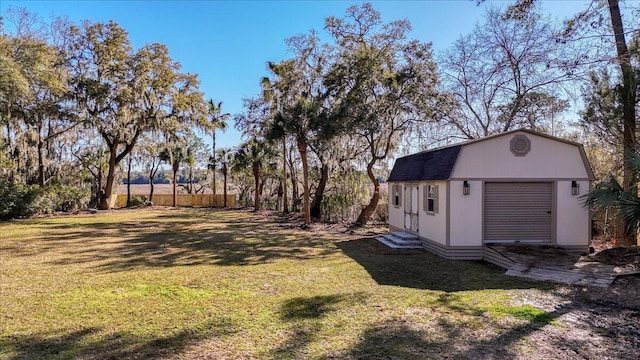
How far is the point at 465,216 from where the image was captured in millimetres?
8266

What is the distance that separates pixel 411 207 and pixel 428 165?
1.45 meters

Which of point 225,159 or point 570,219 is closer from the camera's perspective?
point 570,219

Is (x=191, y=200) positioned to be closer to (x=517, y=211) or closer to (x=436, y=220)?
(x=436, y=220)

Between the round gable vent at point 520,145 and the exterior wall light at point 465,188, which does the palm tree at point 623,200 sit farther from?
the exterior wall light at point 465,188

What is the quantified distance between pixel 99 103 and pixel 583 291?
2031cm

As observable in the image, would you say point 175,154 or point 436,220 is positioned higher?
point 175,154

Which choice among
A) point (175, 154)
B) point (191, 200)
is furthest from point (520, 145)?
point (191, 200)

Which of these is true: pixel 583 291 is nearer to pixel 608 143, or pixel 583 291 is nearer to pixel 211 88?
pixel 608 143

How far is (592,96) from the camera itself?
408 inches

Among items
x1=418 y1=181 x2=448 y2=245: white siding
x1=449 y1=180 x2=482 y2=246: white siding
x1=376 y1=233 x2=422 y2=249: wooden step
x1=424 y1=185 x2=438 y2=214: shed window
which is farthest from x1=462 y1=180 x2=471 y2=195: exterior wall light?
x1=376 y1=233 x2=422 y2=249: wooden step

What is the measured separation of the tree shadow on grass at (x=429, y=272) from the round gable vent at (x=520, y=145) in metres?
2.58

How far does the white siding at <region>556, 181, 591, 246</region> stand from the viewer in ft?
27.2

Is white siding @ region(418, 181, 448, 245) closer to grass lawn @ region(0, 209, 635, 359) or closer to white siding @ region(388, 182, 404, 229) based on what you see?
grass lawn @ region(0, 209, 635, 359)

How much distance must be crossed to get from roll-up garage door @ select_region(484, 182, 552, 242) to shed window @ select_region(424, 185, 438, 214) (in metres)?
Answer: 1.10
